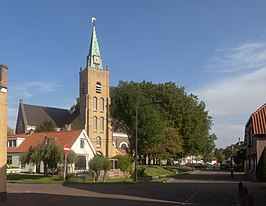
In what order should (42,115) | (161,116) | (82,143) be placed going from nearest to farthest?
(82,143) → (161,116) → (42,115)

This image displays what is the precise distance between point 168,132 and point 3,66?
157ft

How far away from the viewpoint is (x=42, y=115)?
99750 mm

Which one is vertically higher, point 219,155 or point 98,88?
point 98,88

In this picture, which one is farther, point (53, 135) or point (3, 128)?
point (53, 135)

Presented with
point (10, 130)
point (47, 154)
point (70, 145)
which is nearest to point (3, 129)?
point (47, 154)

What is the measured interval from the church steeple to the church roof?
1737cm

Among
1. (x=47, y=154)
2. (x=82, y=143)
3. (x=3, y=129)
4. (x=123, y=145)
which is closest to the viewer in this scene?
(x=3, y=129)

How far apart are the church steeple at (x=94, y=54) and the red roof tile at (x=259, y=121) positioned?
182 ft

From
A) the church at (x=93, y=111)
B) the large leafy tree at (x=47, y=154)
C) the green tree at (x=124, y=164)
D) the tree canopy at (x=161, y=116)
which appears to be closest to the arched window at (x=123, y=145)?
the church at (x=93, y=111)

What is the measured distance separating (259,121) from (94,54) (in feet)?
191

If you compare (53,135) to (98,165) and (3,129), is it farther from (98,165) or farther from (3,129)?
(3,129)

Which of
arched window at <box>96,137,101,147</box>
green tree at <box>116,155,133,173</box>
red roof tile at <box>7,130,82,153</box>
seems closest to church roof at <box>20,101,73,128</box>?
arched window at <box>96,137,101,147</box>

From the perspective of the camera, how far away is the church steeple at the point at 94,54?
91644 millimetres

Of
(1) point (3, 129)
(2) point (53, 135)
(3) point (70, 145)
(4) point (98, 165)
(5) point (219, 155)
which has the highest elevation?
(2) point (53, 135)
